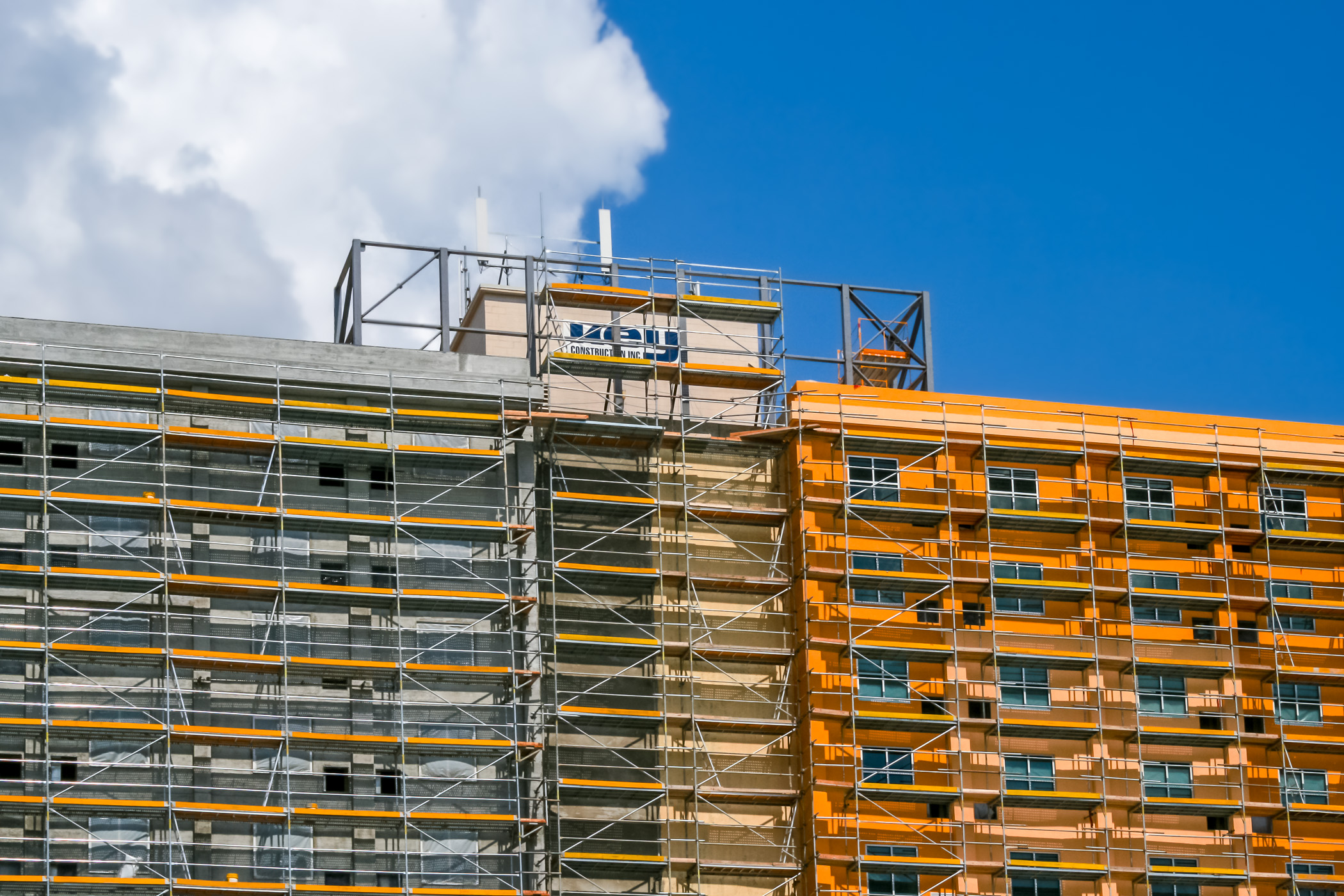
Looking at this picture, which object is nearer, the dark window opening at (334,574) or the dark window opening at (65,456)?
the dark window opening at (65,456)

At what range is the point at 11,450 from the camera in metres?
65.2

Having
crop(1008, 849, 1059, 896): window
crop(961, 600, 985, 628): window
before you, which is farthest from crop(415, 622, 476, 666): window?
crop(1008, 849, 1059, 896): window

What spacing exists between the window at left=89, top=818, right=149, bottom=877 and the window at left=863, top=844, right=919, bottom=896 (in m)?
21.3

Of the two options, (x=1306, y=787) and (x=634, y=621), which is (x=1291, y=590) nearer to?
(x=1306, y=787)

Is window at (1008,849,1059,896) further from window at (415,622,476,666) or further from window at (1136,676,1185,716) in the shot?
window at (415,622,476,666)

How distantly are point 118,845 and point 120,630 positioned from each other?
6.13 meters

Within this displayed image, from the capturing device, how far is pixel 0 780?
60.5 meters

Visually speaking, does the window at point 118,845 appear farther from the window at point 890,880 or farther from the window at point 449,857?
the window at point 890,880

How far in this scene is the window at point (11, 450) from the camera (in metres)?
65.1

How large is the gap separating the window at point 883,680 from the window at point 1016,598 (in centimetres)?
448


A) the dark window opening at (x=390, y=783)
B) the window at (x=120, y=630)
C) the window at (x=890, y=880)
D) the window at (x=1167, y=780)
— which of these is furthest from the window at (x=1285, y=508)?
the window at (x=120, y=630)

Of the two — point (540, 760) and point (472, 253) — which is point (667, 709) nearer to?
point (540, 760)

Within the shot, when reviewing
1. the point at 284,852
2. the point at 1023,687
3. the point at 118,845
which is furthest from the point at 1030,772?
the point at 118,845

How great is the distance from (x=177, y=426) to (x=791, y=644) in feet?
65.0
